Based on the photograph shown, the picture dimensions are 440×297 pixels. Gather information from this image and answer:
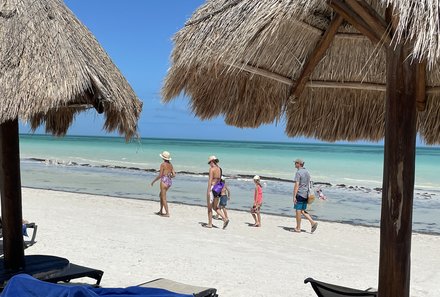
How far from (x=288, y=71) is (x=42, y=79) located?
1.76m

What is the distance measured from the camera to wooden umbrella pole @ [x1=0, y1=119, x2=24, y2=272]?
398cm

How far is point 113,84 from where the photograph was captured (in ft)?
12.9

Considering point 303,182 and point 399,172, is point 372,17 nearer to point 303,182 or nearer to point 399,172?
point 399,172

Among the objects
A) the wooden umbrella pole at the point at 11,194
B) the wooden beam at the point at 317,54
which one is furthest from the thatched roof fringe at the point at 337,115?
the wooden umbrella pole at the point at 11,194

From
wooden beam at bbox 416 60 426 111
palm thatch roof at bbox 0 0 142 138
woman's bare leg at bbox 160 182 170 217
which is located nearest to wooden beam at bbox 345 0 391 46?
wooden beam at bbox 416 60 426 111

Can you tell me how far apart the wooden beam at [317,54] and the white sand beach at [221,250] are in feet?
7.87

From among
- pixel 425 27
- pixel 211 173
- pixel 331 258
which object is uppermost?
pixel 425 27

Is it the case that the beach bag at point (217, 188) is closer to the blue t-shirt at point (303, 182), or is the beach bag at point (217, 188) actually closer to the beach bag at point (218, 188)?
the beach bag at point (218, 188)

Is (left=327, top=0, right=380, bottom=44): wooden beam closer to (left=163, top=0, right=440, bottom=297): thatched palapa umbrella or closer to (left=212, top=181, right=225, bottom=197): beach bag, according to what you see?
(left=163, top=0, right=440, bottom=297): thatched palapa umbrella

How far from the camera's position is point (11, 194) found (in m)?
4.09

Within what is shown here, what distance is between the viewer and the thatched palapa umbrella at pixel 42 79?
3.31 m

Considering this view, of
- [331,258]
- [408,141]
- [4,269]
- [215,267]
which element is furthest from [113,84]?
[331,258]

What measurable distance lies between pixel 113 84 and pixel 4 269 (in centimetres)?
181

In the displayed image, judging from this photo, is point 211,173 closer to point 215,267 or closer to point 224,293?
point 215,267
